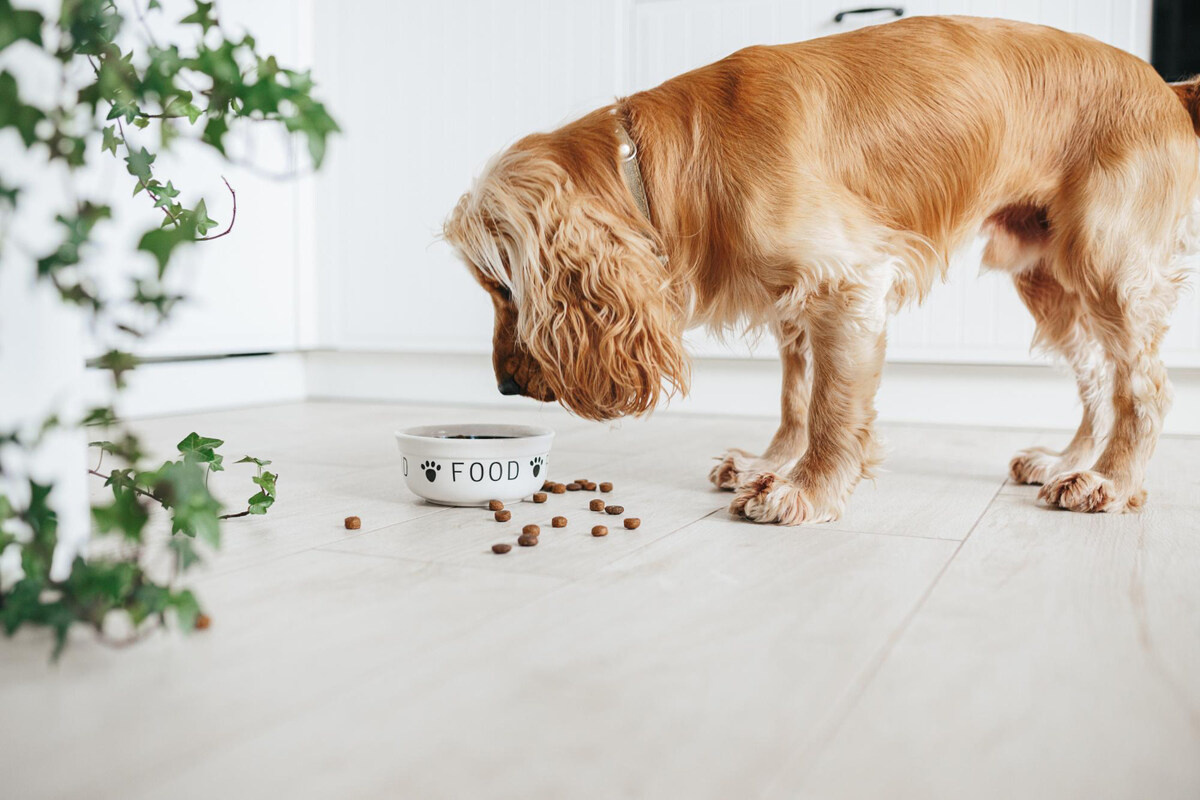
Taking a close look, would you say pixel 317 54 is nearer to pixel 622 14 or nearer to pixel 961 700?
pixel 622 14

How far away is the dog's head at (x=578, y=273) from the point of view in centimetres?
180

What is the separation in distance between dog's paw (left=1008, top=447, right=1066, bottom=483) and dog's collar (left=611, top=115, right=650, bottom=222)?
1013 millimetres

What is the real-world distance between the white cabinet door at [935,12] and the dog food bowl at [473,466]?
1.19m

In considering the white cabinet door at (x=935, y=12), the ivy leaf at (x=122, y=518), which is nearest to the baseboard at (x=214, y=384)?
the white cabinet door at (x=935, y=12)

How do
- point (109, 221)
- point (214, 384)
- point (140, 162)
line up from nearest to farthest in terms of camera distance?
point (109, 221)
point (140, 162)
point (214, 384)

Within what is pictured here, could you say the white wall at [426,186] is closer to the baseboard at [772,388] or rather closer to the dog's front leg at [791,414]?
the baseboard at [772,388]

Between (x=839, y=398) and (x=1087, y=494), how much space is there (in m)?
0.49

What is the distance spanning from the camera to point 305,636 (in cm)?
111

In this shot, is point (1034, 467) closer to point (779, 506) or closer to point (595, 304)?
point (779, 506)

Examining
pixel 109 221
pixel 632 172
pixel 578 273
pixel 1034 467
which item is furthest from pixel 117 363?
pixel 1034 467

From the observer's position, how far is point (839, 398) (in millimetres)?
1827

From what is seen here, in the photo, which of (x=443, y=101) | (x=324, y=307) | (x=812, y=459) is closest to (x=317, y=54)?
(x=443, y=101)

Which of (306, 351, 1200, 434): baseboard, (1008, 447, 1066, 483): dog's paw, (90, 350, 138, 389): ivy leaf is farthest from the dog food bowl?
(306, 351, 1200, 434): baseboard

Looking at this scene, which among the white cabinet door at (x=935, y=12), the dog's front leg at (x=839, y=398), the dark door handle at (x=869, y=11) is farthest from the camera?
the dark door handle at (x=869, y=11)
